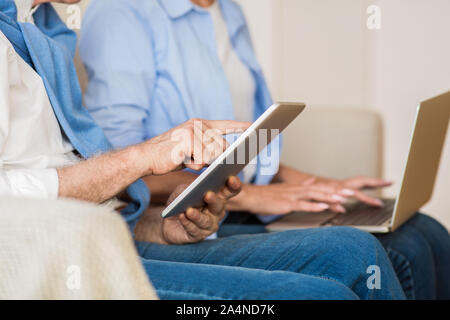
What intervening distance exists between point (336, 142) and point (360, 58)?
3.70 ft

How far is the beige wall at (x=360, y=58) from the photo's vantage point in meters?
2.59

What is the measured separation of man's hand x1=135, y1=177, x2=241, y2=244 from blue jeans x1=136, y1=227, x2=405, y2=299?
2cm

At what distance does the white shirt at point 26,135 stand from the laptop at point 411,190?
533 millimetres

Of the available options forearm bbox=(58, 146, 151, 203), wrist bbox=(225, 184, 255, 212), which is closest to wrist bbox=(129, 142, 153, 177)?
forearm bbox=(58, 146, 151, 203)

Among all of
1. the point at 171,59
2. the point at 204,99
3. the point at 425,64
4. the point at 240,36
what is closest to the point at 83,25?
Answer: the point at 171,59

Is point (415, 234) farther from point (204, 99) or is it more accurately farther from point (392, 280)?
point (204, 99)

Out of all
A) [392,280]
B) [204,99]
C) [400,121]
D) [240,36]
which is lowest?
[400,121]

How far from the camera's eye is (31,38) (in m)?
1.04

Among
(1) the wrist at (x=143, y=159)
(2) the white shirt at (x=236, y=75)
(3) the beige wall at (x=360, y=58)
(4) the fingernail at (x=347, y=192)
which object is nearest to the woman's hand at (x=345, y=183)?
(4) the fingernail at (x=347, y=192)

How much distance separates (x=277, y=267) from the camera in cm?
101

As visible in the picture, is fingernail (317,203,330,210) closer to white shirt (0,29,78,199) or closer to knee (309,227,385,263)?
knee (309,227,385,263)

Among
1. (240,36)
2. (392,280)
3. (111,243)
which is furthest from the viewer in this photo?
(240,36)

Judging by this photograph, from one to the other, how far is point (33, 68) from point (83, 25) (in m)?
0.32
